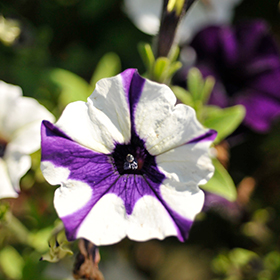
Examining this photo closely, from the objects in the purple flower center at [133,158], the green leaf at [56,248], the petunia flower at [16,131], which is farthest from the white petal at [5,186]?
the purple flower center at [133,158]

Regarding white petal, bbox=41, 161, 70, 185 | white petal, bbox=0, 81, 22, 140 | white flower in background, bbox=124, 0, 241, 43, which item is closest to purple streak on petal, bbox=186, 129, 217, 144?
white petal, bbox=41, 161, 70, 185

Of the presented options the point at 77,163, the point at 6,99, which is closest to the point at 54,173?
the point at 77,163

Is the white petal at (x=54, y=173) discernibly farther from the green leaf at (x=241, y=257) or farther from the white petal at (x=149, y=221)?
the green leaf at (x=241, y=257)

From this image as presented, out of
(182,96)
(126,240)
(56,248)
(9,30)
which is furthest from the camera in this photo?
(126,240)

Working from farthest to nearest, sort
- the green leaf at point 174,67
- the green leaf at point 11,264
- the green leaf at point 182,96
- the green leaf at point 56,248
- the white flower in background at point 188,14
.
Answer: the white flower in background at point 188,14 → the green leaf at point 11,264 → the green leaf at point 182,96 → the green leaf at point 174,67 → the green leaf at point 56,248

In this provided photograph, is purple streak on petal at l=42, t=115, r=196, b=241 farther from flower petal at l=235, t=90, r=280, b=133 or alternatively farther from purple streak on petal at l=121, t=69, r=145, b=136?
flower petal at l=235, t=90, r=280, b=133

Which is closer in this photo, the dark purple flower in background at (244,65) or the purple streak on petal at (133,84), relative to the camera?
the purple streak on petal at (133,84)

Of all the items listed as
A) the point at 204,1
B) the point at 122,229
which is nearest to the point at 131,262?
the point at 122,229

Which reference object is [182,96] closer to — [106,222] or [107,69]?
[107,69]
